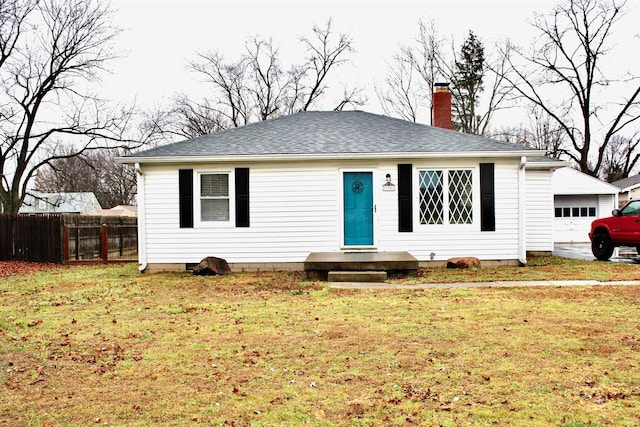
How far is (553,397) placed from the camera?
400 centimetres

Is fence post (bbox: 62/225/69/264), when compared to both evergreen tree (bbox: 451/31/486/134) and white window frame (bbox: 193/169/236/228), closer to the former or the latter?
white window frame (bbox: 193/169/236/228)

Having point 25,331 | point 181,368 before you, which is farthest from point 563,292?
point 25,331

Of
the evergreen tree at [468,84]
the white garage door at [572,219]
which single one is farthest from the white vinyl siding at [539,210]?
the evergreen tree at [468,84]

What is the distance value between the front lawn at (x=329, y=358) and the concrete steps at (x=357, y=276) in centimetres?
144

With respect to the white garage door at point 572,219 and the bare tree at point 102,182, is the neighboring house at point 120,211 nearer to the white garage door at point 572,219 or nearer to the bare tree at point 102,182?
the bare tree at point 102,182

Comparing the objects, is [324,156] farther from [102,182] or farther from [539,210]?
[102,182]

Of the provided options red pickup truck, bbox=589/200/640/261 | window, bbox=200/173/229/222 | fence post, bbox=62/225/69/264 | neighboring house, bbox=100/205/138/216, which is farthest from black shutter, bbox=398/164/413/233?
neighboring house, bbox=100/205/138/216

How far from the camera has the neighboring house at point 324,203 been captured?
12734mm

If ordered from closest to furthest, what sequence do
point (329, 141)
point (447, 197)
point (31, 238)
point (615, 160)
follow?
point (447, 197)
point (329, 141)
point (31, 238)
point (615, 160)

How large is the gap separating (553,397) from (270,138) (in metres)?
11.0

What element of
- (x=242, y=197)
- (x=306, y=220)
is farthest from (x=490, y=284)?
(x=242, y=197)

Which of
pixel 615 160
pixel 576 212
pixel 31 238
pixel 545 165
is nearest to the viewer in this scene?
pixel 545 165

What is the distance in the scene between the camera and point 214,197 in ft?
42.7

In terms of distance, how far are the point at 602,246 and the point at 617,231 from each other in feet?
2.09
